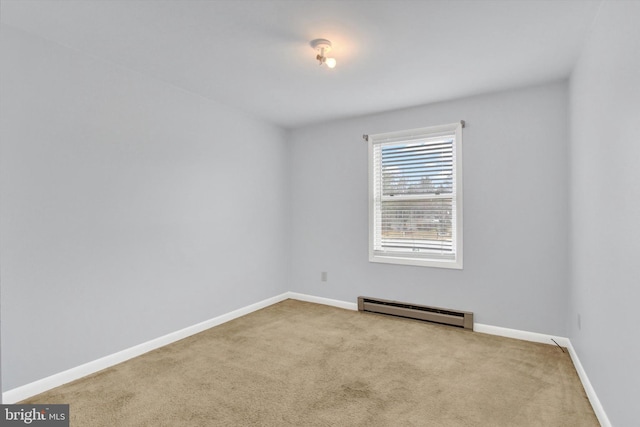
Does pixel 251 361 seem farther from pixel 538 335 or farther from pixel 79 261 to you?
pixel 538 335

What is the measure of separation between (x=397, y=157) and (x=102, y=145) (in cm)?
307

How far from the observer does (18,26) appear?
7.11 ft

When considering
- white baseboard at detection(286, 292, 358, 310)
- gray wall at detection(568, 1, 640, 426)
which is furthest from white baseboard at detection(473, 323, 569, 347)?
white baseboard at detection(286, 292, 358, 310)

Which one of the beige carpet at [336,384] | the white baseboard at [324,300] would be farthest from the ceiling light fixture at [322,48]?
the white baseboard at [324,300]

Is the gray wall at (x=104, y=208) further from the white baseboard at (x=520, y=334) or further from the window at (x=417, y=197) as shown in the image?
the white baseboard at (x=520, y=334)

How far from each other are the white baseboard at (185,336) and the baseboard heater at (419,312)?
0.12 meters

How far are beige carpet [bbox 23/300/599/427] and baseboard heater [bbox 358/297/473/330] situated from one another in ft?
0.46

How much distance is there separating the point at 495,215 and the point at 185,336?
3.46m

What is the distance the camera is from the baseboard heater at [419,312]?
353cm

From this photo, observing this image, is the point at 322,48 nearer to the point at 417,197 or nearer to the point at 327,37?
the point at 327,37

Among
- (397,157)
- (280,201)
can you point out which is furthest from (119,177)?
(397,157)

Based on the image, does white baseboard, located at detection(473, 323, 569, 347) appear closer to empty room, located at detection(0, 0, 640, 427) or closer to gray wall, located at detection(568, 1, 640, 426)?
empty room, located at detection(0, 0, 640, 427)

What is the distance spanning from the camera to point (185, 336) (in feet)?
10.9

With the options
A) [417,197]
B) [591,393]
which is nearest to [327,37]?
[417,197]
